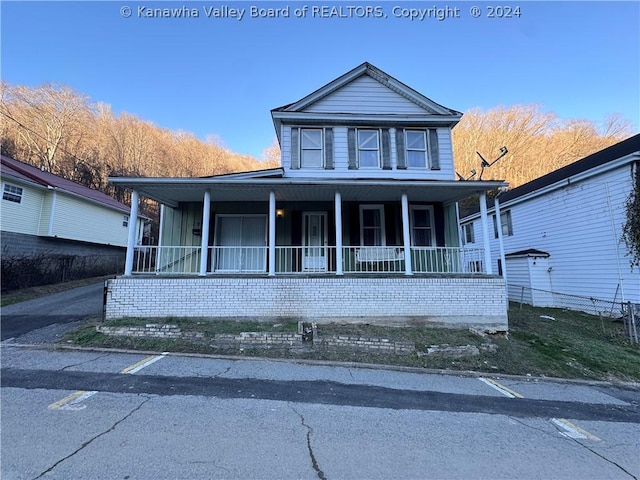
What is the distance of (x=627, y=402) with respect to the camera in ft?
15.6

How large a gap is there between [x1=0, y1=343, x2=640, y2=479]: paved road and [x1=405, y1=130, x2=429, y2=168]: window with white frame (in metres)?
7.19

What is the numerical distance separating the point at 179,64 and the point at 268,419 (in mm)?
16295

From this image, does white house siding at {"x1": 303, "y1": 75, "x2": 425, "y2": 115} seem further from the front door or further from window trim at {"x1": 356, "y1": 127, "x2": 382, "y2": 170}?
the front door

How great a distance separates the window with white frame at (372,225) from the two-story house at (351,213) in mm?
34

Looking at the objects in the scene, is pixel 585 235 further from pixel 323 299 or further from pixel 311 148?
pixel 311 148

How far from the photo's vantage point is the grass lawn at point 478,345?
19.6ft

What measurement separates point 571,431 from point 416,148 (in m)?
8.89

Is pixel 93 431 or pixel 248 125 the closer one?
pixel 93 431

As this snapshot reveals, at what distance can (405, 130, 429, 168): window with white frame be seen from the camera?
1052cm

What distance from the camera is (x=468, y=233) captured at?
19219 millimetres

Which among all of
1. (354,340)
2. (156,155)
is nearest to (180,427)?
(354,340)

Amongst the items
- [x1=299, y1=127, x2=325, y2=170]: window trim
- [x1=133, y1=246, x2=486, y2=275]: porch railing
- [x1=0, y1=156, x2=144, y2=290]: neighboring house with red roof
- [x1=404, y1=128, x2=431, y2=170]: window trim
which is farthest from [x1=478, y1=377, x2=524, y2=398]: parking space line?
[x1=0, y1=156, x2=144, y2=290]: neighboring house with red roof

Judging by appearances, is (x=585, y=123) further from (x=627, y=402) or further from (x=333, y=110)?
(x=627, y=402)

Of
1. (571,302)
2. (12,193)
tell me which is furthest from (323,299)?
(12,193)
